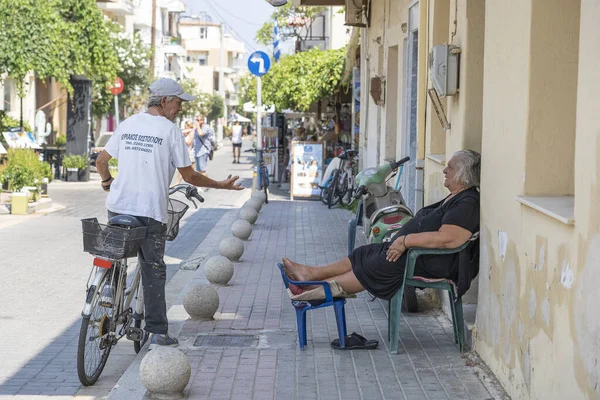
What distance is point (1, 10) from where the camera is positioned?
25234 millimetres

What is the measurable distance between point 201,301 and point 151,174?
1.55m

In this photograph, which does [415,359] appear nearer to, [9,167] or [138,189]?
[138,189]

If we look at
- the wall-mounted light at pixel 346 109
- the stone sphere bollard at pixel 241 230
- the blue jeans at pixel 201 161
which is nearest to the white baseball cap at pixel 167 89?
the stone sphere bollard at pixel 241 230

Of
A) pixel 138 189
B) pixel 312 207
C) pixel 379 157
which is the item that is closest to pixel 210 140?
pixel 312 207

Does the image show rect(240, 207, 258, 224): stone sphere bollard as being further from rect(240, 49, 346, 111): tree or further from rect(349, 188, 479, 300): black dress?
rect(240, 49, 346, 111): tree

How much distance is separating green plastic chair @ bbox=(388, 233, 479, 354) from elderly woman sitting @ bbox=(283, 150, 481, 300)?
0.04 m

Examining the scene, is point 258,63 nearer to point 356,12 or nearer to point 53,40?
point 356,12

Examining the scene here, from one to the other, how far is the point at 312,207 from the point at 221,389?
14.3m

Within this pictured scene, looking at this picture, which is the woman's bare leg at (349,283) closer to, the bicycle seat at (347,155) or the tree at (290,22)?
the bicycle seat at (347,155)

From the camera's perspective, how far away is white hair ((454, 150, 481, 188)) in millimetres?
6984

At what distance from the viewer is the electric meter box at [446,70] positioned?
7.71 meters

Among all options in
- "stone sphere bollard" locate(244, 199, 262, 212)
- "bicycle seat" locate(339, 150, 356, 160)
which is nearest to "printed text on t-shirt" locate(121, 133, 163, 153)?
"stone sphere bollard" locate(244, 199, 262, 212)

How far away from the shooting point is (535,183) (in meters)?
5.49

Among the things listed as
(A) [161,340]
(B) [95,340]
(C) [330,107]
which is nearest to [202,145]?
(C) [330,107]
